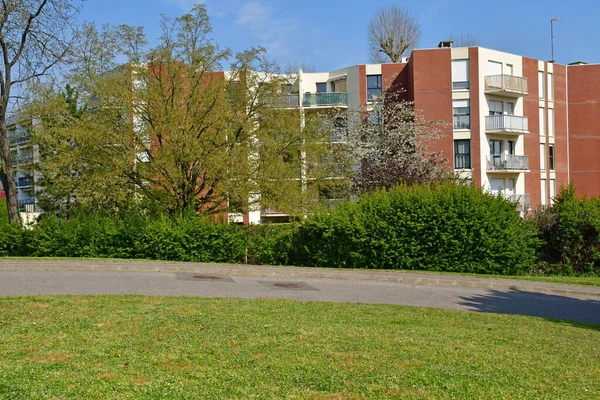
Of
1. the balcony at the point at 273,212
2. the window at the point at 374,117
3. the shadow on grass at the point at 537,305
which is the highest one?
the window at the point at 374,117

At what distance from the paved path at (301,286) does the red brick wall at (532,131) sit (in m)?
30.9

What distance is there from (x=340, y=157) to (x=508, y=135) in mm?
18639

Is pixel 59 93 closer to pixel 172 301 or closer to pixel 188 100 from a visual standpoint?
pixel 188 100

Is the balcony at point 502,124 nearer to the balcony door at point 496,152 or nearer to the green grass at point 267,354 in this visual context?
the balcony door at point 496,152

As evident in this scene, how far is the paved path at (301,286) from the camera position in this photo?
1380 cm

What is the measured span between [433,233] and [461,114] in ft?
84.7

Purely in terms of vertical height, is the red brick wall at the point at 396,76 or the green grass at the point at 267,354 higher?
the red brick wall at the point at 396,76

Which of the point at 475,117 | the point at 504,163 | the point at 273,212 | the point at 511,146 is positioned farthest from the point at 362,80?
the point at 273,212

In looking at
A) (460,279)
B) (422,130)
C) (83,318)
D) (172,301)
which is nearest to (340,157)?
(422,130)

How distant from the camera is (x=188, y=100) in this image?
23578 millimetres

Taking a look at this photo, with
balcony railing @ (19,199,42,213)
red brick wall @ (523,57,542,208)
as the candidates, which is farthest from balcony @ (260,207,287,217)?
red brick wall @ (523,57,542,208)

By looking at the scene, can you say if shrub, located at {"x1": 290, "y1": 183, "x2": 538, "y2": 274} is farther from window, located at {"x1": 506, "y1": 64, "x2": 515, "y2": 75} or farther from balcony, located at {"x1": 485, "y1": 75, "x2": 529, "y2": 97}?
window, located at {"x1": 506, "y1": 64, "x2": 515, "y2": 75}

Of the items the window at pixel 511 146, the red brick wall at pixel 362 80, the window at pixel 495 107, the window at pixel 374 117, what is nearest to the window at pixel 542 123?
the window at pixel 511 146

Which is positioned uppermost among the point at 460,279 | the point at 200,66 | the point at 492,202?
the point at 200,66
